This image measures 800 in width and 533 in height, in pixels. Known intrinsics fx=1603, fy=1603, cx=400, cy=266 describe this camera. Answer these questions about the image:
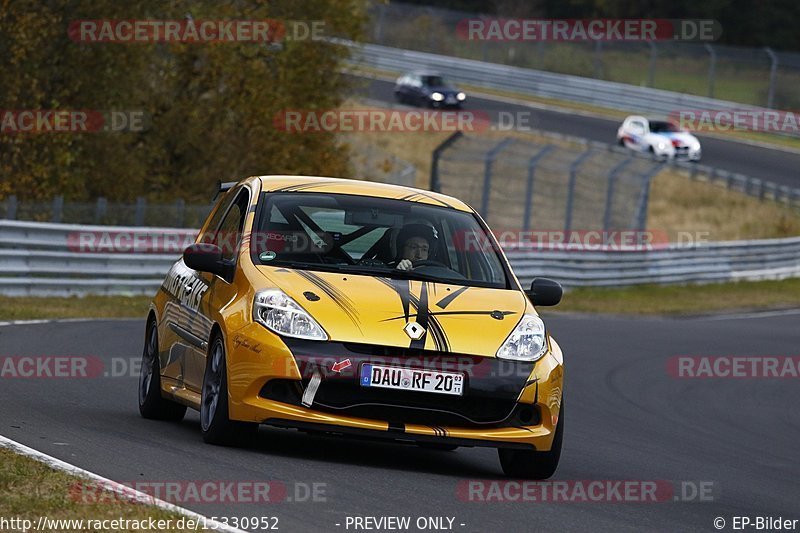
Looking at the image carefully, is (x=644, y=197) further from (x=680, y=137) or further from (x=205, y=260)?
(x=205, y=260)

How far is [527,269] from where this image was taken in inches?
1011

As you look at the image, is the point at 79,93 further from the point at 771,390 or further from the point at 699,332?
the point at 771,390

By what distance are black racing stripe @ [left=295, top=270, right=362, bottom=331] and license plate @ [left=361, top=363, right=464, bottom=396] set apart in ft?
0.77

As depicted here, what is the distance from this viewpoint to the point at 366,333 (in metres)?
7.82

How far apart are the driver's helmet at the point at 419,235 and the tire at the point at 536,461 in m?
1.29

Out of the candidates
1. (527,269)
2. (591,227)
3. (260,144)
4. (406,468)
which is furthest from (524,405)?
(591,227)

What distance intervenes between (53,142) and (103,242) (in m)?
6.36

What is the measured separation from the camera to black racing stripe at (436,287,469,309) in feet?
26.9

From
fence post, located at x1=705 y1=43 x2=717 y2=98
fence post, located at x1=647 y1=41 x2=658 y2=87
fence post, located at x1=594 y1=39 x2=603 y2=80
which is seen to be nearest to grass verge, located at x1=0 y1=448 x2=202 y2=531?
fence post, located at x1=705 y1=43 x2=717 y2=98

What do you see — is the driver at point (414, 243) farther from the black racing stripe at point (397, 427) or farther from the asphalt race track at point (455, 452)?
the black racing stripe at point (397, 427)

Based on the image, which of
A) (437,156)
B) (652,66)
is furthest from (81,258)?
(652,66)

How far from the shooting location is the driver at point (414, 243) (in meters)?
8.89

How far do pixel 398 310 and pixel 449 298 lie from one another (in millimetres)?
401

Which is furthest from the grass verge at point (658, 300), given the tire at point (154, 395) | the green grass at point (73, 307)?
the tire at point (154, 395)
